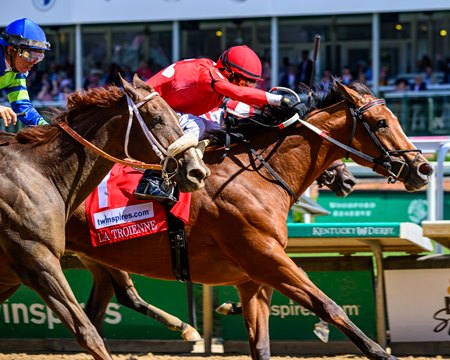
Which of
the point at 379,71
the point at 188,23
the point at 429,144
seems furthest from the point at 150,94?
the point at 188,23

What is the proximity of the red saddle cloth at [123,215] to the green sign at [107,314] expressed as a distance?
1563mm

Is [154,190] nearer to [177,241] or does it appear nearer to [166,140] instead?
[177,241]

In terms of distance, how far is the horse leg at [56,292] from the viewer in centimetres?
437

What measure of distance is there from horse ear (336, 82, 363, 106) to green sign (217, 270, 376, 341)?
1658mm

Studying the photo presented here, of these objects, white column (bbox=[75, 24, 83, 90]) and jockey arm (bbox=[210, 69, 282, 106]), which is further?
white column (bbox=[75, 24, 83, 90])

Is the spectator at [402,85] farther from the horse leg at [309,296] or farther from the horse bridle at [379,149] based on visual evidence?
the horse leg at [309,296]

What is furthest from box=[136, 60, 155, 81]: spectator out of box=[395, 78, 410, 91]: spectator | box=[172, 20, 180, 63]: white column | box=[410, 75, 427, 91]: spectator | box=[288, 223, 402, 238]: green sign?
box=[288, 223, 402, 238]: green sign

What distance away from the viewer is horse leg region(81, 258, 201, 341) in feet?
20.0

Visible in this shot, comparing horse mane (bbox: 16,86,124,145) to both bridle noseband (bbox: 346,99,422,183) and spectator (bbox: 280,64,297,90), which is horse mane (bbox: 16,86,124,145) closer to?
bridle noseband (bbox: 346,99,422,183)

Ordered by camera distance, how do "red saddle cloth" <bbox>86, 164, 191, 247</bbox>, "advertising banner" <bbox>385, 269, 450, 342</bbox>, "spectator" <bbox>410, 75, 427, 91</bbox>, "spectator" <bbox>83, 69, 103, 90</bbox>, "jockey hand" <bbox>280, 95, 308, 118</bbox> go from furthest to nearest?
"spectator" <bbox>83, 69, 103, 90</bbox> < "spectator" <bbox>410, 75, 427, 91</bbox> < "advertising banner" <bbox>385, 269, 450, 342</bbox> < "jockey hand" <bbox>280, 95, 308, 118</bbox> < "red saddle cloth" <bbox>86, 164, 191, 247</bbox>

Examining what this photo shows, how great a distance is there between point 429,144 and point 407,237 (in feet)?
7.55

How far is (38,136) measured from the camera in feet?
15.8

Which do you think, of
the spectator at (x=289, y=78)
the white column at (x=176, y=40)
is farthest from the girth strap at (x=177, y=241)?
the white column at (x=176, y=40)

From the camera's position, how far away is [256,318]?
18.3ft
